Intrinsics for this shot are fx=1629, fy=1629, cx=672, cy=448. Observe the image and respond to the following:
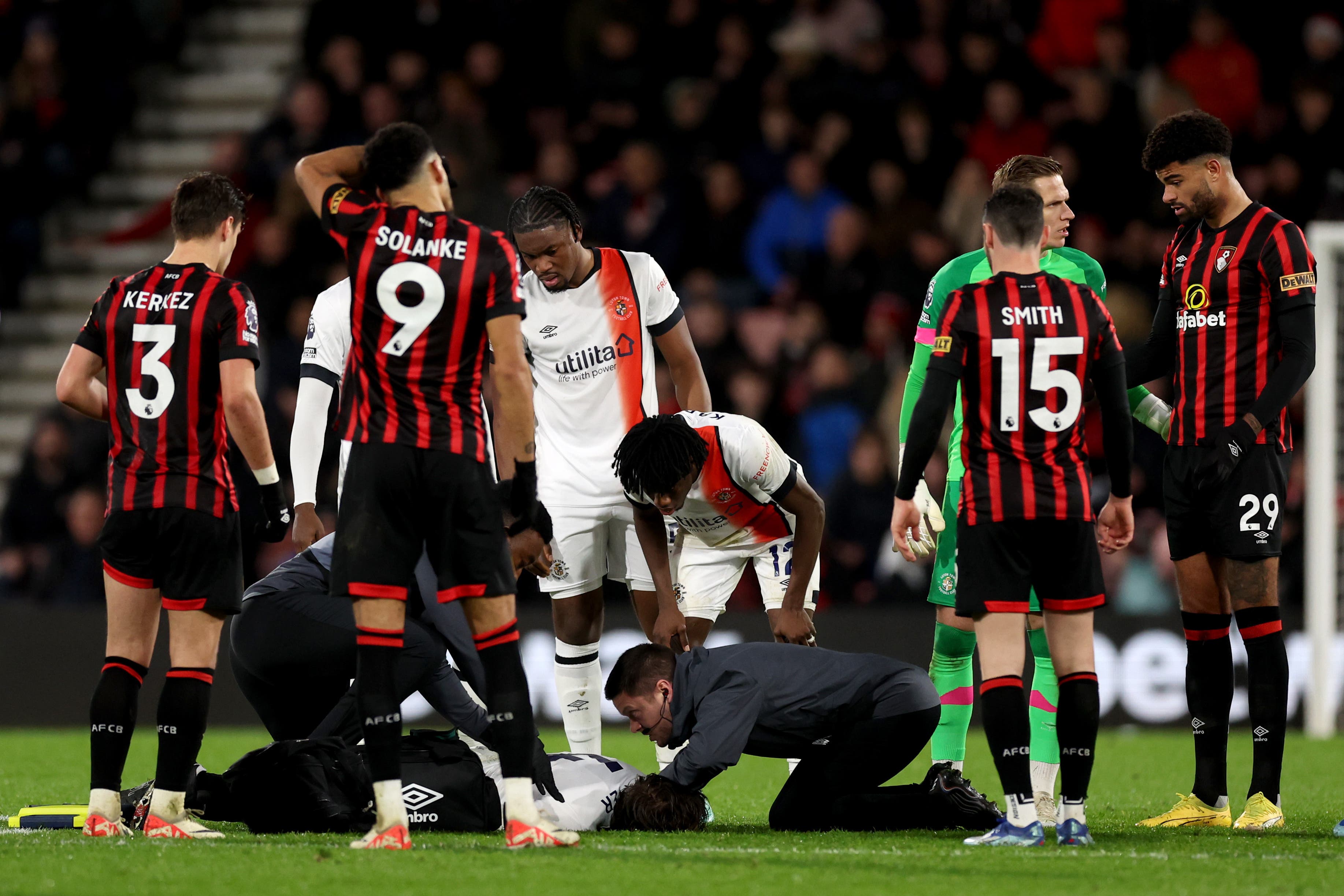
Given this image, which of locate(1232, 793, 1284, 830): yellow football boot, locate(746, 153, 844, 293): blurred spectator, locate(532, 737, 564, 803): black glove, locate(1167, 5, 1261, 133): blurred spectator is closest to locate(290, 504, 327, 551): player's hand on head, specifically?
locate(532, 737, 564, 803): black glove

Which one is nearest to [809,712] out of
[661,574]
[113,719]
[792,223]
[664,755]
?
[661,574]

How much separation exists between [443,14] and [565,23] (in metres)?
1.10

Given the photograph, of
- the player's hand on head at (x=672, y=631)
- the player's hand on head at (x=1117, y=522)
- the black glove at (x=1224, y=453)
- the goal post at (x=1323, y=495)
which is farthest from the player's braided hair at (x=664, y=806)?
the goal post at (x=1323, y=495)

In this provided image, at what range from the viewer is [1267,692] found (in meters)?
5.78

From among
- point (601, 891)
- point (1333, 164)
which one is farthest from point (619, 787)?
point (1333, 164)

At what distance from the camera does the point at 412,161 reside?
16.3 ft

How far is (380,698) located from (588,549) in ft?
6.45

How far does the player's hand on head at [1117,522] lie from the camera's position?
518 centimetres

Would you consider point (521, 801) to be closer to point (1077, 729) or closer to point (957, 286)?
point (1077, 729)

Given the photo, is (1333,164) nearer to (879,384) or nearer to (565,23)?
(879,384)

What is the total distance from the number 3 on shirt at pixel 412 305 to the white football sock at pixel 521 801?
1.36 metres

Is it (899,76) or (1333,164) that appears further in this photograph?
(899,76)

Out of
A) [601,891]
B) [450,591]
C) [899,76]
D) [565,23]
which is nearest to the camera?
[601,891]

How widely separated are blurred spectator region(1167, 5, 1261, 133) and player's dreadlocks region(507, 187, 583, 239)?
722 centimetres
